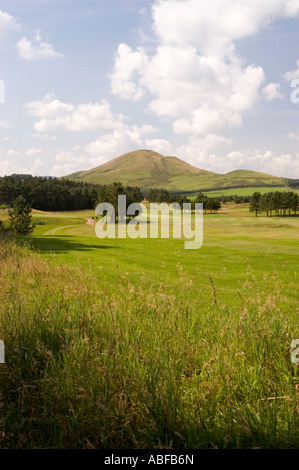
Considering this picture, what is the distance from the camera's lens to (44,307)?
20.9 feet

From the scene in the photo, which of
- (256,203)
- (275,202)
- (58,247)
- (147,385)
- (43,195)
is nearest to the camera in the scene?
(147,385)

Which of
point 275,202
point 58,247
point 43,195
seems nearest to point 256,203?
point 275,202

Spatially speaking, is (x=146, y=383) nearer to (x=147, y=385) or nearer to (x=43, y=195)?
(x=147, y=385)

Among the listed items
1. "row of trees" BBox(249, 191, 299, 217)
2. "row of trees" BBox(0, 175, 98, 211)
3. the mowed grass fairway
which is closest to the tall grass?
the mowed grass fairway

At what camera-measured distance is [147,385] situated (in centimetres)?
362

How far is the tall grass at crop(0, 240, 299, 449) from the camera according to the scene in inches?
130

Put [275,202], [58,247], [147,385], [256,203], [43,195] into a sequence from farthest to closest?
[43,195], [256,203], [275,202], [58,247], [147,385]

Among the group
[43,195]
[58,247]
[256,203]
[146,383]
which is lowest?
[58,247]

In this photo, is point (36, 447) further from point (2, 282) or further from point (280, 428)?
point (2, 282)

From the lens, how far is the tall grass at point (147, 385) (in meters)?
3.30

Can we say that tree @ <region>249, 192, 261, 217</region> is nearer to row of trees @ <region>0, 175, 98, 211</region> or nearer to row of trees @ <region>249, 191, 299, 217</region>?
row of trees @ <region>249, 191, 299, 217</region>
